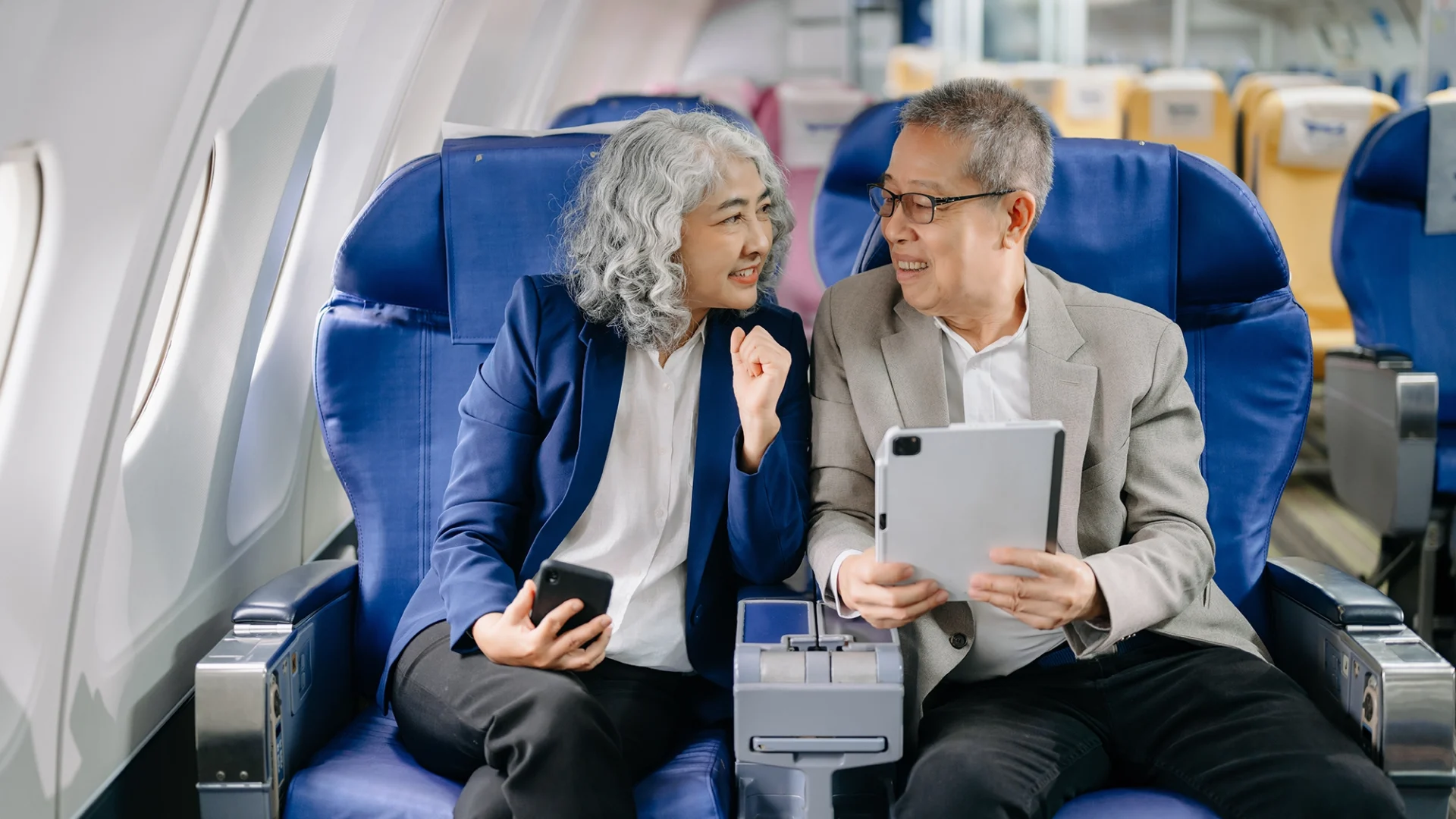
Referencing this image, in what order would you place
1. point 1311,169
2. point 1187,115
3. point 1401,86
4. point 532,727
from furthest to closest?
point 1401,86
point 1187,115
point 1311,169
point 532,727

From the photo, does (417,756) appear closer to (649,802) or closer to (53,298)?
(649,802)

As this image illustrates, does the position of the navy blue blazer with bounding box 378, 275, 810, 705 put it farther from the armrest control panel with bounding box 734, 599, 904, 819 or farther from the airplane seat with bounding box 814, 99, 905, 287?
the airplane seat with bounding box 814, 99, 905, 287

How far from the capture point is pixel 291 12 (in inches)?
90.7

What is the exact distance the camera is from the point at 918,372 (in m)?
A: 1.92

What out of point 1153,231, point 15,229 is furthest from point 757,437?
point 15,229

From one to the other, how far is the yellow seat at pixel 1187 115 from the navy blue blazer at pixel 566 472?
178 inches

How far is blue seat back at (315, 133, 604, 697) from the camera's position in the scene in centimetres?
210

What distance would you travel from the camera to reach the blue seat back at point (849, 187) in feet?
9.82

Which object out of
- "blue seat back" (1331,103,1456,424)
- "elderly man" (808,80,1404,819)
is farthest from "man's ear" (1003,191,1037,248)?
"blue seat back" (1331,103,1456,424)

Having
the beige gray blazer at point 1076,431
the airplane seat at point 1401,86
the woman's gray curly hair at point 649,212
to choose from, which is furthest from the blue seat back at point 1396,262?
the airplane seat at point 1401,86

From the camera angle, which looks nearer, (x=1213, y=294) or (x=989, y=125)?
(x=989, y=125)

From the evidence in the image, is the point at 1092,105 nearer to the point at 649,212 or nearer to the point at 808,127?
the point at 808,127

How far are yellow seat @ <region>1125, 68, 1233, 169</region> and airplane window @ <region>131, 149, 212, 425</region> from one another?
4605 mm

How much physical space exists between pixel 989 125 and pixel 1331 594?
2.69 ft
